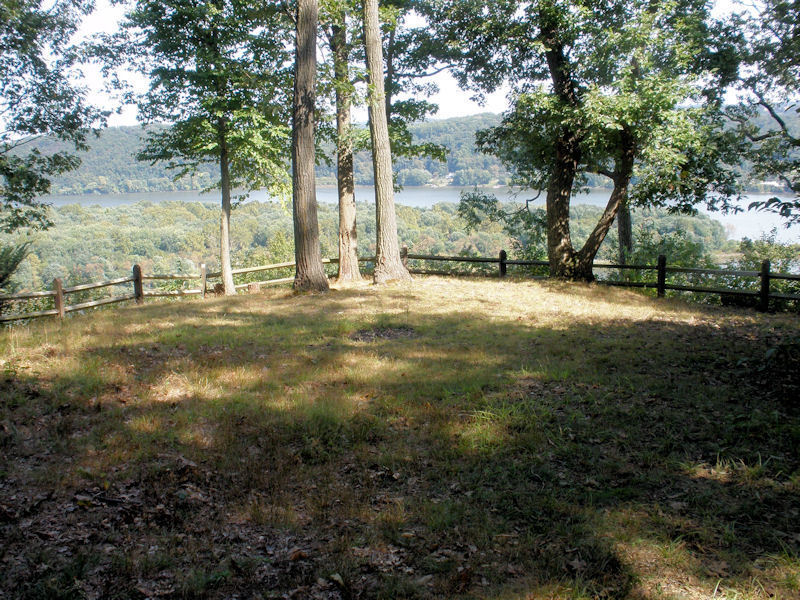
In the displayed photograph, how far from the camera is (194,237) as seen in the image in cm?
5319

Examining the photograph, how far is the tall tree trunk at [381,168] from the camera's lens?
1484cm

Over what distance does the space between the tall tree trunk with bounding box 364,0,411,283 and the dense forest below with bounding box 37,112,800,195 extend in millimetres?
13032

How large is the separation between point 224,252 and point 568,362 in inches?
619

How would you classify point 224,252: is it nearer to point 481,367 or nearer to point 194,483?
point 481,367

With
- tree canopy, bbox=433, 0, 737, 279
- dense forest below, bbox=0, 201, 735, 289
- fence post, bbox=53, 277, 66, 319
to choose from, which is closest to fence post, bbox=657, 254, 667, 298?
tree canopy, bbox=433, 0, 737, 279

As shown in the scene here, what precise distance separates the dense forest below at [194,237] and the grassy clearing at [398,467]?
77.6ft

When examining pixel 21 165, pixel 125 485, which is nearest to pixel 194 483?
pixel 125 485

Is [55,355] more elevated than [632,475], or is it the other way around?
[55,355]

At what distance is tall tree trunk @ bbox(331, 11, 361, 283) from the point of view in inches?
654

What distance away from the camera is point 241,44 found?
17.8m

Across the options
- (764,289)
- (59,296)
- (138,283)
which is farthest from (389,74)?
(764,289)

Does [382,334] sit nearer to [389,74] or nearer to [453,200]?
[389,74]

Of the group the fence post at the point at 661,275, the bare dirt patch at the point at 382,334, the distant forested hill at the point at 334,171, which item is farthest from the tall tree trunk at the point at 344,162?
the distant forested hill at the point at 334,171

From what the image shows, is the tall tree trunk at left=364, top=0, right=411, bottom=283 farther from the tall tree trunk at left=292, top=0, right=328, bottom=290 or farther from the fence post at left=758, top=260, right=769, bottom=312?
the fence post at left=758, top=260, right=769, bottom=312
